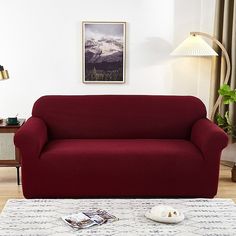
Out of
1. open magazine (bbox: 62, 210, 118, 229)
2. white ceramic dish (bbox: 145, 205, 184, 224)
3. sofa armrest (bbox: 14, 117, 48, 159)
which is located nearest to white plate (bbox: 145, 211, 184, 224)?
white ceramic dish (bbox: 145, 205, 184, 224)

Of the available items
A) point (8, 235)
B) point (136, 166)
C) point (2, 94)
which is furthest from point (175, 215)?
point (2, 94)

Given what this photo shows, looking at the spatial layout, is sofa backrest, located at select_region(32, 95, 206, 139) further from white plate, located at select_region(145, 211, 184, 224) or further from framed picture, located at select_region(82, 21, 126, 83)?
white plate, located at select_region(145, 211, 184, 224)

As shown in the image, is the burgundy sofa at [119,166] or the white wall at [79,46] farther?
the white wall at [79,46]

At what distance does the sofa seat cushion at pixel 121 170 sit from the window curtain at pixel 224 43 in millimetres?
1388

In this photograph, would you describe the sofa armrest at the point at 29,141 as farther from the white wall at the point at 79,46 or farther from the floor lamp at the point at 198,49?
the floor lamp at the point at 198,49

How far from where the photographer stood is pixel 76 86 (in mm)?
4812

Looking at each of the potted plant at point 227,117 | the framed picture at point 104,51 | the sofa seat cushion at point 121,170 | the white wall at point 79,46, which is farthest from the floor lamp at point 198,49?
the sofa seat cushion at point 121,170

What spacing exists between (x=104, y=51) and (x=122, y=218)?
2.88 m

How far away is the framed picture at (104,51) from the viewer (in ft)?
15.4

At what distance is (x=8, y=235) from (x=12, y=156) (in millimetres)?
1919

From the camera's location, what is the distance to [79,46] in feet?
15.5

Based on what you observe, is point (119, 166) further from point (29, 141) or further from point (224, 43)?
point (224, 43)

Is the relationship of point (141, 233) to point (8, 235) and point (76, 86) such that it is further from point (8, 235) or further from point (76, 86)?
point (76, 86)

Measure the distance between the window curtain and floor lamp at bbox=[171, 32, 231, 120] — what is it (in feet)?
0.23
